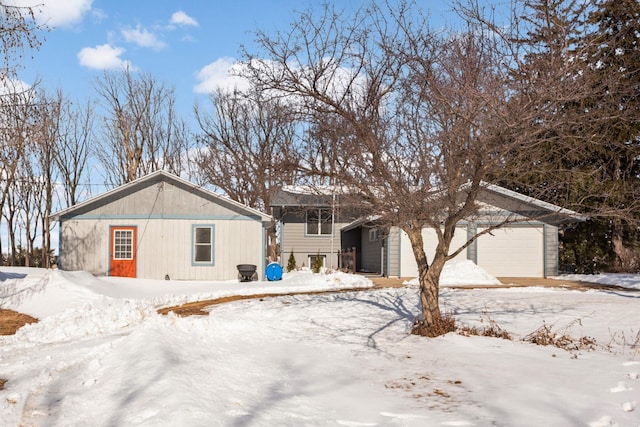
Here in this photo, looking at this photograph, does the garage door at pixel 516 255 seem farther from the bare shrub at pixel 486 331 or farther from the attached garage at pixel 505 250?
the bare shrub at pixel 486 331

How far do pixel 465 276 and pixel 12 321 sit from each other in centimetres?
1562

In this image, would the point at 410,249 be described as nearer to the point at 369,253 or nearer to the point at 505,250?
the point at 505,250

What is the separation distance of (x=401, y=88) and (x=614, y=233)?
24.1 m

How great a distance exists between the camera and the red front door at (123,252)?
22141mm

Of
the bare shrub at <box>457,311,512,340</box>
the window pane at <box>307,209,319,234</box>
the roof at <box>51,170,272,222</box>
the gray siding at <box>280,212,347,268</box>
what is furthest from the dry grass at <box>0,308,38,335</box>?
the window pane at <box>307,209,319,234</box>

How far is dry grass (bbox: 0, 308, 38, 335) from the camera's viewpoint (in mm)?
12008

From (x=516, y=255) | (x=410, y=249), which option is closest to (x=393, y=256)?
(x=410, y=249)

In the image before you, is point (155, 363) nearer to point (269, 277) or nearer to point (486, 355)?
point (486, 355)

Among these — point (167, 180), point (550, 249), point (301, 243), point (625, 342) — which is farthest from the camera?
point (301, 243)

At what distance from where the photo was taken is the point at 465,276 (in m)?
22.7

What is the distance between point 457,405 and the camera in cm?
597

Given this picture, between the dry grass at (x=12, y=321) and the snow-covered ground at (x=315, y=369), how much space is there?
59 cm

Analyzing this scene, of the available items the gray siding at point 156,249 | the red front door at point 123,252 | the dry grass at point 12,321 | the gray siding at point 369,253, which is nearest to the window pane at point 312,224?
the gray siding at point 369,253

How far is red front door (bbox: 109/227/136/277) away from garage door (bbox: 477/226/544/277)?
14155 millimetres
